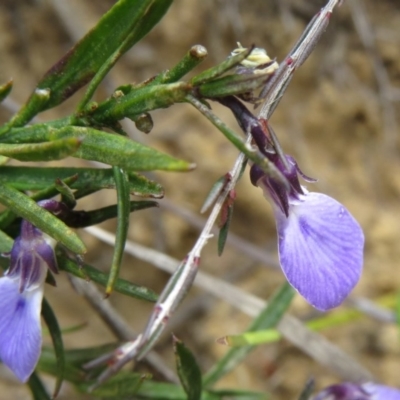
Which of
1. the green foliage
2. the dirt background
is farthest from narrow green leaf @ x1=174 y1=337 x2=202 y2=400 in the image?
the dirt background

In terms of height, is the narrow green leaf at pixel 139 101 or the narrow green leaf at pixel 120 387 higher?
the narrow green leaf at pixel 139 101

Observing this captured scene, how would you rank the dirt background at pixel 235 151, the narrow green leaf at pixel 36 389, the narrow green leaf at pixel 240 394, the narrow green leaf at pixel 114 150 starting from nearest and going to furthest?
1. the narrow green leaf at pixel 114 150
2. the narrow green leaf at pixel 36 389
3. the narrow green leaf at pixel 240 394
4. the dirt background at pixel 235 151

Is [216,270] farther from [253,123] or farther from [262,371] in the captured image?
[253,123]

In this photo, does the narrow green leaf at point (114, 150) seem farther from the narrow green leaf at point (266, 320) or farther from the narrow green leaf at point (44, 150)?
the narrow green leaf at point (266, 320)

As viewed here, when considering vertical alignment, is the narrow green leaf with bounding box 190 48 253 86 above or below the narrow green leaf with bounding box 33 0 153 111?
below

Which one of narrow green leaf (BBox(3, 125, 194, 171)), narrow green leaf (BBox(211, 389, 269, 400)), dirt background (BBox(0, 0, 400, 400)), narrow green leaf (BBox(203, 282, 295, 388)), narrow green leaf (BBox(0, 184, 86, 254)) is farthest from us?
dirt background (BBox(0, 0, 400, 400))

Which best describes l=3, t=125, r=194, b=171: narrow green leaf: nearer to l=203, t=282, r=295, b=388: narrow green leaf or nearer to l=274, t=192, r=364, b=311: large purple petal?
l=274, t=192, r=364, b=311: large purple petal

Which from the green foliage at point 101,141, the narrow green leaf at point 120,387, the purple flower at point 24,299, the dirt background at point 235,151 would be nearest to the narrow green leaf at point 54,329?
the green foliage at point 101,141
